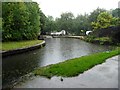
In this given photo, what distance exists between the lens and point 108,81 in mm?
8914

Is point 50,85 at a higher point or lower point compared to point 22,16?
lower

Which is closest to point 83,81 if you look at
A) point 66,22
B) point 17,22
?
point 17,22

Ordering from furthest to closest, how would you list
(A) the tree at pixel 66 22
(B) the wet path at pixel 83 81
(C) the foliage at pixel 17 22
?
(A) the tree at pixel 66 22 → (C) the foliage at pixel 17 22 → (B) the wet path at pixel 83 81

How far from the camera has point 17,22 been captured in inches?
1391

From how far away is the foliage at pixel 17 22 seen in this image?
1212 inches

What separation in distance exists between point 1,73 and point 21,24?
2348cm

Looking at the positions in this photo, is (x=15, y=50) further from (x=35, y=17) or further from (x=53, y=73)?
(x=35, y=17)

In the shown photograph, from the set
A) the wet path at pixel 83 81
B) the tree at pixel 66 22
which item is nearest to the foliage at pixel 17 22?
the wet path at pixel 83 81

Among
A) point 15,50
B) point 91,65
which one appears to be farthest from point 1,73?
point 15,50

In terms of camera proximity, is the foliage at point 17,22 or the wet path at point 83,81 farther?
the foliage at point 17,22

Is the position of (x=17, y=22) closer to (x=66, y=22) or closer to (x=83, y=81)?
(x=83, y=81)

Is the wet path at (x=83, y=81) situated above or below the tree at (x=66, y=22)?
below

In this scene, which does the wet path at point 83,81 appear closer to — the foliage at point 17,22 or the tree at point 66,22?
the foliage at point 17,22

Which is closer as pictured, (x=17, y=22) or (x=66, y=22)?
(x=17, y=22)
